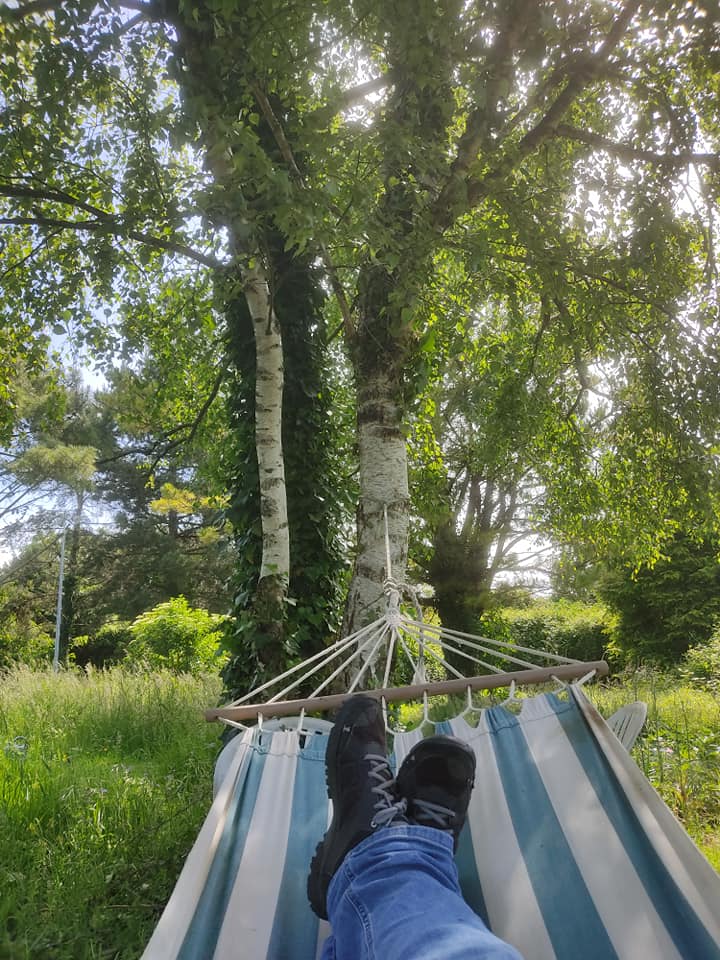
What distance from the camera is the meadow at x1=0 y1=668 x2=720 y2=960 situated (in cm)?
163

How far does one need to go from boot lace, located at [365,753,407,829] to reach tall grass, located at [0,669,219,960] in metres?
0.84

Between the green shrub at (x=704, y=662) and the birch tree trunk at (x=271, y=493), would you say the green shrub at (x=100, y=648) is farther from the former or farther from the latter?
the birch tree trunk at (x=271, y=493)

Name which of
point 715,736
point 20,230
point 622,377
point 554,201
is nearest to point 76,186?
point 20,230

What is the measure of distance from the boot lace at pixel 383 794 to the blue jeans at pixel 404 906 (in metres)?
0.03

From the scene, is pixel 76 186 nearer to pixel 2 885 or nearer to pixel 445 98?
pixel 445 98

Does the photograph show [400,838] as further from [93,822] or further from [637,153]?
[637,153]

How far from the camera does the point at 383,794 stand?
4.04ft

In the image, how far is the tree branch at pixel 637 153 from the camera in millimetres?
2811

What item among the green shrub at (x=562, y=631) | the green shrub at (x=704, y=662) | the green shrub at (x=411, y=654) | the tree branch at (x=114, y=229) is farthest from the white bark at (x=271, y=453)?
the green shrub at (x=562, y=631)

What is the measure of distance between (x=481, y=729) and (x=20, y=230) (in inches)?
153

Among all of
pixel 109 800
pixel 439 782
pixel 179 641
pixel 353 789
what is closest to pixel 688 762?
pixel 439 782

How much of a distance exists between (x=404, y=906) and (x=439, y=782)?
1.03 feet

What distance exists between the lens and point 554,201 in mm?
3211

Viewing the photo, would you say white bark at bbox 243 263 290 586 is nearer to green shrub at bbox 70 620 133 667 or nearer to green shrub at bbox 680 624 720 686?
green shrub at bbox 680 624 720 686
